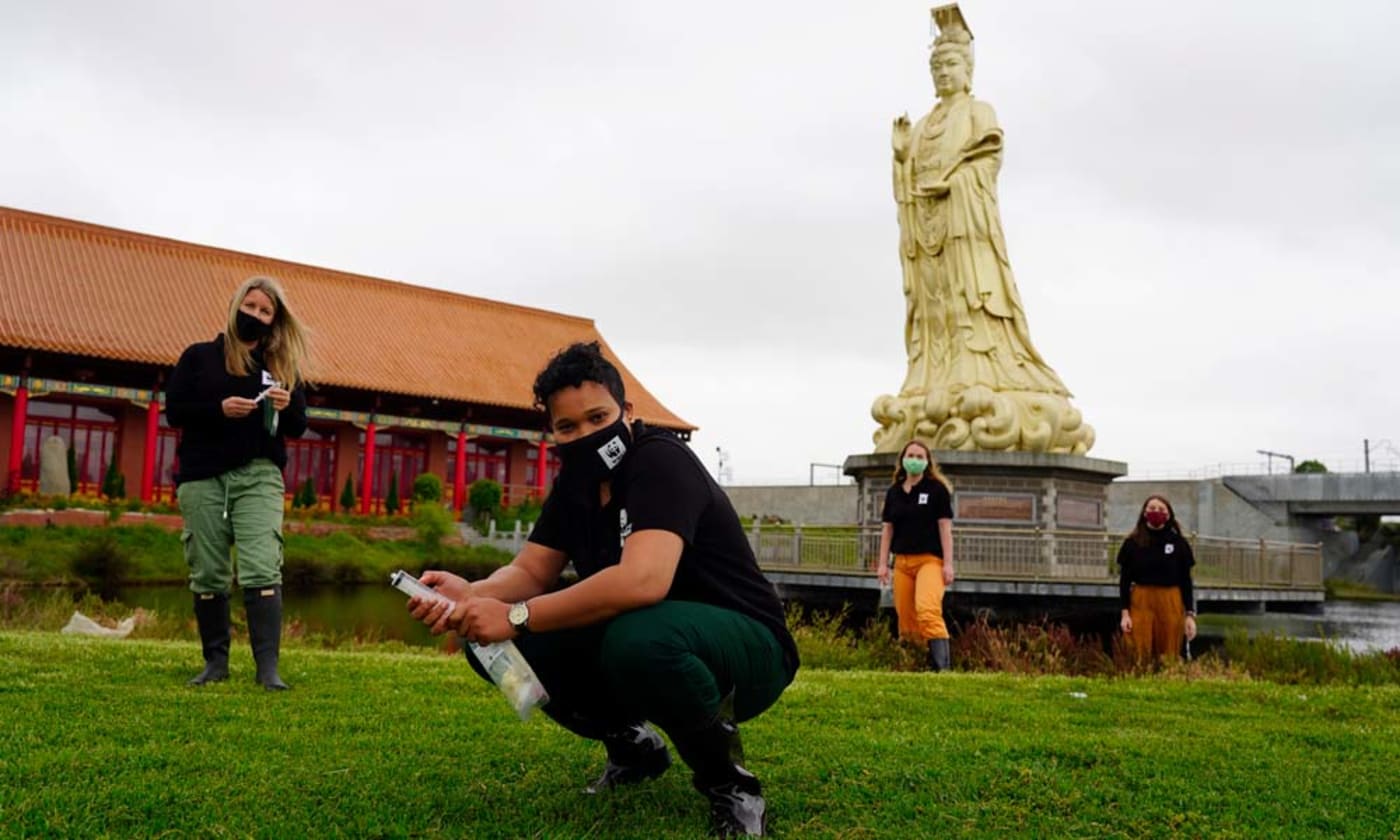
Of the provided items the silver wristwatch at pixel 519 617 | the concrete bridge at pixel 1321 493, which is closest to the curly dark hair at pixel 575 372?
the silver wristwatch at pixel 519 617

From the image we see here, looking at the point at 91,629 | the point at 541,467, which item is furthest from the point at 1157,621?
the point at 541,467

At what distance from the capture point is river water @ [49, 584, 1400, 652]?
13.6 meters

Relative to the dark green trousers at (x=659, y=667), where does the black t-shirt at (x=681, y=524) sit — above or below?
above

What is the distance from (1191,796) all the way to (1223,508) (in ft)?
114

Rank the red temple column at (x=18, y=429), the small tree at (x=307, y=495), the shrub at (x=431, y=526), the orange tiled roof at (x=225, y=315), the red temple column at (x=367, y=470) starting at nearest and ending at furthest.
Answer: the red temple column at (x=18, y=429) < the orange tiled roof at (x=225, y=315) < the shrub at (x=431, y=526) < the small tree at (x=307, y=495) < the red temple column at (x=367, y=470)

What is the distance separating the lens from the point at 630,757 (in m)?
3.32

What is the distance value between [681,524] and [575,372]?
49cm

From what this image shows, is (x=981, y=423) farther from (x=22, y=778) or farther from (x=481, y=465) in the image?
(x=481, y=465)

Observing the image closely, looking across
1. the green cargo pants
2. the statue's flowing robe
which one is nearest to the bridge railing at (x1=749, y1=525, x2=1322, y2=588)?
the statue's flowing robe

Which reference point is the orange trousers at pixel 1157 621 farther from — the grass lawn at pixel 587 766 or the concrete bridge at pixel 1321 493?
the concrete bridge at pixel 1321 493

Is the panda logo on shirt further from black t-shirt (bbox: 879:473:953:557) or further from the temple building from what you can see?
the temple building

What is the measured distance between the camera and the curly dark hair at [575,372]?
2916 mm

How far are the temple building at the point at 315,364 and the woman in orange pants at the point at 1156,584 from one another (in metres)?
23.5

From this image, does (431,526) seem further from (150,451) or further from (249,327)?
(249,327)
